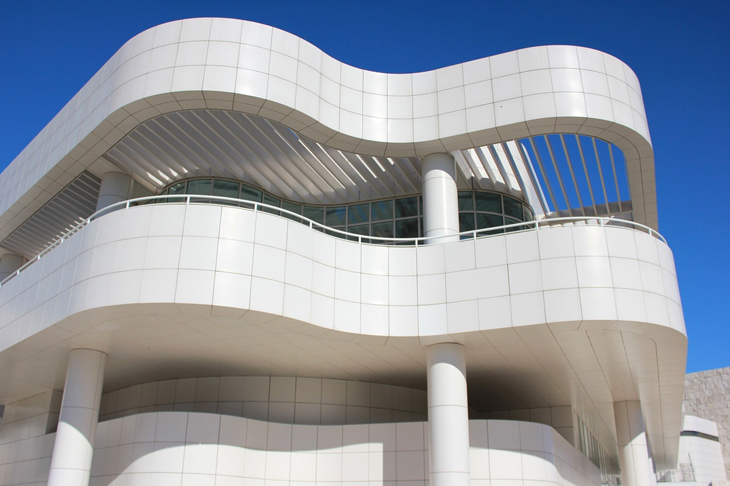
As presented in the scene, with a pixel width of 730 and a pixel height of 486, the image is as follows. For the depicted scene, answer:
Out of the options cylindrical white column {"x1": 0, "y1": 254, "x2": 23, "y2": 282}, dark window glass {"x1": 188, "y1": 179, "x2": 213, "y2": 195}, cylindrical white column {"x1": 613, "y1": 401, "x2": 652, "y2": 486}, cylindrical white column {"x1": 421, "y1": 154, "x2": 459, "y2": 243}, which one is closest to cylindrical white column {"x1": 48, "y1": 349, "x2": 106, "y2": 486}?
dark window glass {"x1": 188, "y1": 179, "x2": 213, "y2": 195}

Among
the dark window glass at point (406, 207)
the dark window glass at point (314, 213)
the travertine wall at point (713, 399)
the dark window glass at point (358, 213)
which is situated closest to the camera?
the dark window glass at point (406, 207)

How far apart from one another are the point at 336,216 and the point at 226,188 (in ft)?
16.1

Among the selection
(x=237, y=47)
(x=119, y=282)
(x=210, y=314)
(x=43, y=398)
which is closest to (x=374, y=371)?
(x=210, y=314)

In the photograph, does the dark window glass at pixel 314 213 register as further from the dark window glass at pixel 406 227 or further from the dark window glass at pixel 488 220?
the dark window glass at pixel 488 220

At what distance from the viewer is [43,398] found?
2750cm

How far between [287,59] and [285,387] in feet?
41.2

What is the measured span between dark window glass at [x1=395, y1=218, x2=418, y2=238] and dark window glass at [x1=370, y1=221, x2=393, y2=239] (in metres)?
0.28

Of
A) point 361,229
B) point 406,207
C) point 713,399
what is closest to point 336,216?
point 361,229

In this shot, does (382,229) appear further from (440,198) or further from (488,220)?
(440,198)

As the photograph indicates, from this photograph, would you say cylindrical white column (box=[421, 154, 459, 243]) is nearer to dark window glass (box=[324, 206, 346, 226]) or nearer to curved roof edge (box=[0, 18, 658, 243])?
curved roof edge (box=[0, 18, 658, 243])

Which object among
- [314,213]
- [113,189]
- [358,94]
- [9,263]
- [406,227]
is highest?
[358,94]

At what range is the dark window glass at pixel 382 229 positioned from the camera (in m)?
26.6

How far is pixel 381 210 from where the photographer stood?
27016mm

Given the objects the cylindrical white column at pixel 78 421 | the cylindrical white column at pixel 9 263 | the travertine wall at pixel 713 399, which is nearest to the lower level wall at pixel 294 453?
the cylindrical white column at pixel 78 421
